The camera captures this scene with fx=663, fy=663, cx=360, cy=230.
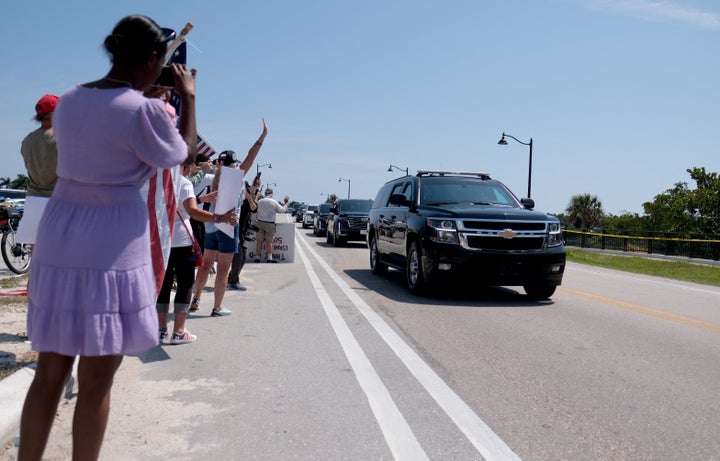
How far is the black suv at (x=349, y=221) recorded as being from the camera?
24.3 m

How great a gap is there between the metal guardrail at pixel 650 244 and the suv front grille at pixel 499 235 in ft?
59.0

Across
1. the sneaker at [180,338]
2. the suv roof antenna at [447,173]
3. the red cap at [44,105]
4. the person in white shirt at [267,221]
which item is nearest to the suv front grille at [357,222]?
the person in white shirt at [267,221]

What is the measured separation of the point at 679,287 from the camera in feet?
44.9

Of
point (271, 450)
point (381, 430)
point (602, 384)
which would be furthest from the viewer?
point (602, 384)

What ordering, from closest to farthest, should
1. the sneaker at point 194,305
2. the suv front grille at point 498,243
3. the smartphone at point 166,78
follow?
the smartphone at point 166,78
the sneaker at point 194,305
the suv front grille at point 498,243

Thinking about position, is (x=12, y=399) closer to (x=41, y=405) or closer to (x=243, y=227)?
(x=41, y=405)

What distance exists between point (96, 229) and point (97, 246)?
0.06m

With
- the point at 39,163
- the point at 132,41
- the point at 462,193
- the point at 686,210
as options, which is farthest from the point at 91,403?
the point at 686,210

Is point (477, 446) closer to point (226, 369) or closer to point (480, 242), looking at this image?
point (226, 369)

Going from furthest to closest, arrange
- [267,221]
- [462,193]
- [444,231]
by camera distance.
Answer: [267,221] → [462,193] → [444,231]

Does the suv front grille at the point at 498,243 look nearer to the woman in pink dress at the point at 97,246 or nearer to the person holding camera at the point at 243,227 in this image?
the person holding camera at the point at 243,227

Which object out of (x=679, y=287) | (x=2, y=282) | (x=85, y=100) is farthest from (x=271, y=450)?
(x=679, y=287)

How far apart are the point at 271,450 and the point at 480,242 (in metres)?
6.39

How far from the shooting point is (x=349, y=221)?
2439 cm
